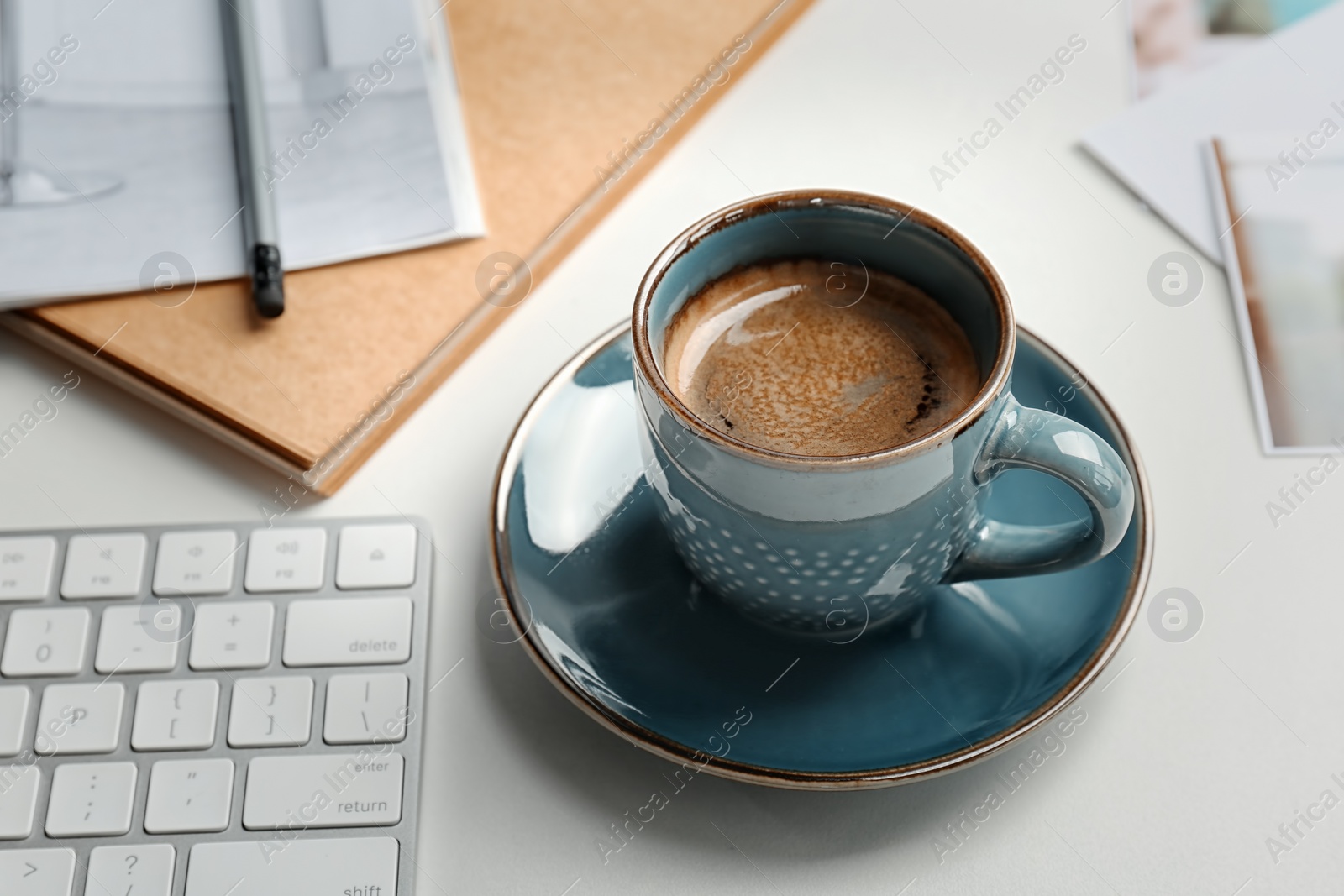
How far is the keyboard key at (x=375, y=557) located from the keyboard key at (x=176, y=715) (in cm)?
8

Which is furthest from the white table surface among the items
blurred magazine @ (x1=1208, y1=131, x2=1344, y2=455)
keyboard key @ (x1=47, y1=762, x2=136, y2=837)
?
keyboard key @ (x1=47, y1=762, x2=136, y2=837)

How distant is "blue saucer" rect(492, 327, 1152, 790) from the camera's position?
48 centimetres

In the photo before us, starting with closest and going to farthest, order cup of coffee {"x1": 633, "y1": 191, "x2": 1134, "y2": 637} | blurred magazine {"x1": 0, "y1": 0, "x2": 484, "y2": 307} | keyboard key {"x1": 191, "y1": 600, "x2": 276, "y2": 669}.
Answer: cup of coffee {"x1": 633, "y1": 191, "x2": 1134, "y2": 637} < keyboard key {"x1": 191, "y1": 600, "x2": 276, "y2": 669} < blurred magazine {"x1": 0, "y1": 0, "x2": 484, "y2": 307}

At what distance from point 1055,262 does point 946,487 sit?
315mm

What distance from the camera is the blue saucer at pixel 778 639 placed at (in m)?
0.48

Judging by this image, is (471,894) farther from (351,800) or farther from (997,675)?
(997,675)

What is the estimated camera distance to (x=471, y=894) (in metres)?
0.50

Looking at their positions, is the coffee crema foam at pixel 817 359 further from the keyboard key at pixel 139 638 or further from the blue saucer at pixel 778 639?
the keyboard key at pixel 139 638

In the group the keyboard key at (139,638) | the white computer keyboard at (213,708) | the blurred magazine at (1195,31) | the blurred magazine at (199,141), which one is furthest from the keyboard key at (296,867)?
the blurred magazine at (1195,31)

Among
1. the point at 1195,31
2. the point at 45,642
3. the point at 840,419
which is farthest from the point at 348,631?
the point at 1195,31

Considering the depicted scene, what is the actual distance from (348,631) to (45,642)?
15 centimetres

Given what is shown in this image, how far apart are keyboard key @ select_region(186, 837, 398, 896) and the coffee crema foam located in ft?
0.82

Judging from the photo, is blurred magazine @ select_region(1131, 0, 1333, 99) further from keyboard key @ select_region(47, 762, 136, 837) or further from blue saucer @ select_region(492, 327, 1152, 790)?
keyboard key @ select_region(47, 762, 136, 837)

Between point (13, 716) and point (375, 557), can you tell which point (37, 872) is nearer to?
point (13, 716)
